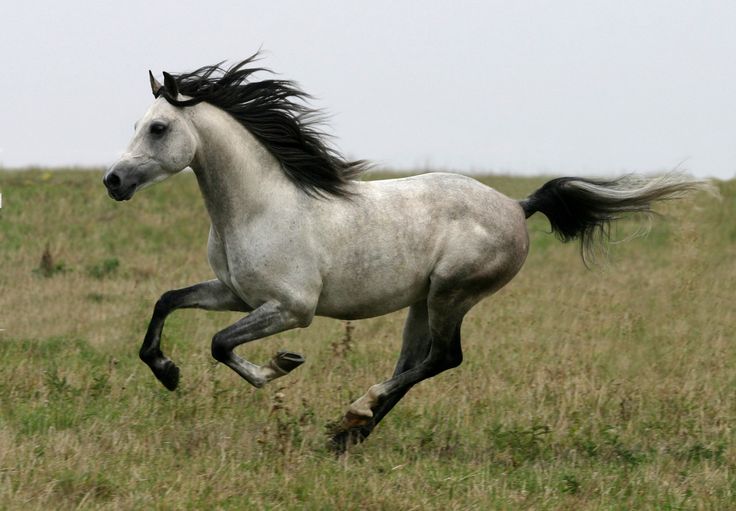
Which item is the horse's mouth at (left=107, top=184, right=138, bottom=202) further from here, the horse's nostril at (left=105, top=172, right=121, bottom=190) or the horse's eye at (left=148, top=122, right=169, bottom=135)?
the horse's eye at (left=148, top=122, right=169, bottom=135)

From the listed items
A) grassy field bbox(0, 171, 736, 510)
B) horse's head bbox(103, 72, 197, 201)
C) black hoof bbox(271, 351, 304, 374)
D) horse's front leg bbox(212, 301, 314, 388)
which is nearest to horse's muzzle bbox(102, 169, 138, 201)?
horse's head bbox(103, 72, 197, 201)

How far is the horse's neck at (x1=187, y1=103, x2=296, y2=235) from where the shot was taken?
6000mm

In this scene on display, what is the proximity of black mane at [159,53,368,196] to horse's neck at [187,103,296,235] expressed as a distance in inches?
5.4

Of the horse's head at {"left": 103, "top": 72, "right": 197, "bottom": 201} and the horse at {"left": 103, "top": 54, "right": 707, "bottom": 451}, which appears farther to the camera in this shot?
the horse at {"left": 103, "top": 54, "right": 707, "bottom": 451}

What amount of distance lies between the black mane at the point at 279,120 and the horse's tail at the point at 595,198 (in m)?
1.54

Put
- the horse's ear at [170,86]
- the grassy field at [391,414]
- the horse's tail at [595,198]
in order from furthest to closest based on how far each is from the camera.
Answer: the horse's tail at [595,198], the horse's ear at [170,86], the grassy field at [391,414]

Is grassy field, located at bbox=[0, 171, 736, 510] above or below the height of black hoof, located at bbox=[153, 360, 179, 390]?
below

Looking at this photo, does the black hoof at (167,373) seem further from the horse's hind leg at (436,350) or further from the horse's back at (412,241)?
the horse's hind leg at (436,350)

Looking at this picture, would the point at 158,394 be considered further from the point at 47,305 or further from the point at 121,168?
the point at 47,305

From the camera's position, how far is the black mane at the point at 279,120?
6.18 metres

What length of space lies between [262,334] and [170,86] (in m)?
1.52

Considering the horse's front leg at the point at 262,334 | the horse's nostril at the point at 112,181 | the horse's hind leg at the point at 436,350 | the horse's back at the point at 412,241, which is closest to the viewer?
the horse's nostril at the point at 112,181

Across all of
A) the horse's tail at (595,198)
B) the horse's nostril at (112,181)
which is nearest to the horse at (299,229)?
the horse's nostril at (112,181)

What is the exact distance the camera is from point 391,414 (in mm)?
7195
